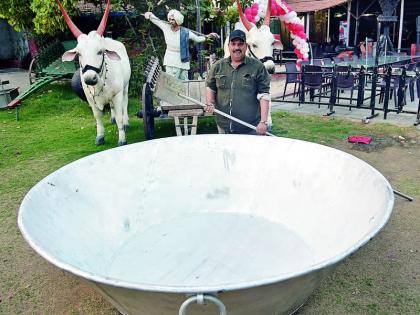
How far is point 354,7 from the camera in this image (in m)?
14.7

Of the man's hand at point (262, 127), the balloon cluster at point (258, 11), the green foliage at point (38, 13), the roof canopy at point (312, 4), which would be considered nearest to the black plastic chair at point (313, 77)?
the balloon cluster at point (258, 11)

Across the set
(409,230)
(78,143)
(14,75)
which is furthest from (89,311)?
(14,75)

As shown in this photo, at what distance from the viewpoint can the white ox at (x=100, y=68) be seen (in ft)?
16.3

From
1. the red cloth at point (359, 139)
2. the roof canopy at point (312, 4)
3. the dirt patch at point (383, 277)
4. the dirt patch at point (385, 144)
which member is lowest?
the dirt patch at point (383, 277)

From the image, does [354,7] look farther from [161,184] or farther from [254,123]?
[161,184]

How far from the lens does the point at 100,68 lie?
5129 mm

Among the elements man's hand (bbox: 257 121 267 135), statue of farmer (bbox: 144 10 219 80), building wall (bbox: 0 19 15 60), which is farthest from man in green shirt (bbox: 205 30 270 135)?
building wall (bbox: 0 19 15 60)

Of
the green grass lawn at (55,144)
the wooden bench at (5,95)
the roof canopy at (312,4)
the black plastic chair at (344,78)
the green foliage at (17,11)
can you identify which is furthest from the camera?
the roof canopy at (312,4)

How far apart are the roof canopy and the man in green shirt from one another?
11265 mm

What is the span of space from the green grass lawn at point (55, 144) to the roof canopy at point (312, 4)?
7.79m

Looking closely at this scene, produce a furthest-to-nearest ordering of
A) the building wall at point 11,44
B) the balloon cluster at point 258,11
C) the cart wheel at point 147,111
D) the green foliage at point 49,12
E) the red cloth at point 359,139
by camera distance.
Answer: the building wall at point 11,44 < the green foliage at point 49,12 < the balloon cluster at point 258,11 < the red cloth at point 359,139 < the cart wheel at point 147,111

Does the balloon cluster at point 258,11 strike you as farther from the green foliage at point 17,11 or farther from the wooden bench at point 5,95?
the wooden bench at point 5,95

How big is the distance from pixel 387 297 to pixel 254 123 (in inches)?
83.8

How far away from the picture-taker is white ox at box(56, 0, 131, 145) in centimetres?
496
